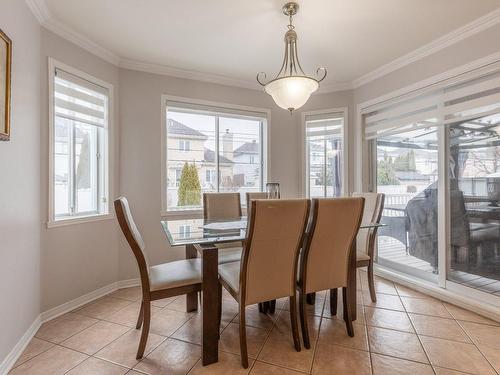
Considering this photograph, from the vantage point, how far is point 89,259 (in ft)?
8.83

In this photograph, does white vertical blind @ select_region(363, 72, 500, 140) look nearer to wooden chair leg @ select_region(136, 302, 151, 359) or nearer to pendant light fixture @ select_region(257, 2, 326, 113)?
pendant light fixture @ select_region(257, 2, 326, 113)

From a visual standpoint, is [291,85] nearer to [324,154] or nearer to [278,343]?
[278,343]

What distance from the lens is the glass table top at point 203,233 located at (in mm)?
1802

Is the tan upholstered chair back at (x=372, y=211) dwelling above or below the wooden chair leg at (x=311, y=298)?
above

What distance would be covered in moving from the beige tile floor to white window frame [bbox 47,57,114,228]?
0.84 metres

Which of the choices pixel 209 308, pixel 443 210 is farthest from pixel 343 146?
pixel 209 308

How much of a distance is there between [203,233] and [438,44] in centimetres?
287

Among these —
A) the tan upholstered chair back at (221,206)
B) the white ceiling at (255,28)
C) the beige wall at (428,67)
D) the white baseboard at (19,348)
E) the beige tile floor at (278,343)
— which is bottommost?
the beige tile floor at (278,343)

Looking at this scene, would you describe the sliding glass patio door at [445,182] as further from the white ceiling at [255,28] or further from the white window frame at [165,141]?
the white window frame at [165,141]

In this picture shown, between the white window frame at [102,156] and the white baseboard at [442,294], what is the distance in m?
3.29

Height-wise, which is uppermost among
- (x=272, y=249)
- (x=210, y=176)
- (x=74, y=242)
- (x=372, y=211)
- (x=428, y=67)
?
(x=428, y=67)

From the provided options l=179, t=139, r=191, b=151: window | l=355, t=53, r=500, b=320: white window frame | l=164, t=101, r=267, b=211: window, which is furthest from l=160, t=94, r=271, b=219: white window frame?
l=355, t=53, r=500, b=320: white window frame

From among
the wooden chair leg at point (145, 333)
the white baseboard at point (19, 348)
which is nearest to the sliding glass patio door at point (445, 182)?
the wooden chair leg at point (145, 333)

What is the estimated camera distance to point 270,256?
5.70 feet
